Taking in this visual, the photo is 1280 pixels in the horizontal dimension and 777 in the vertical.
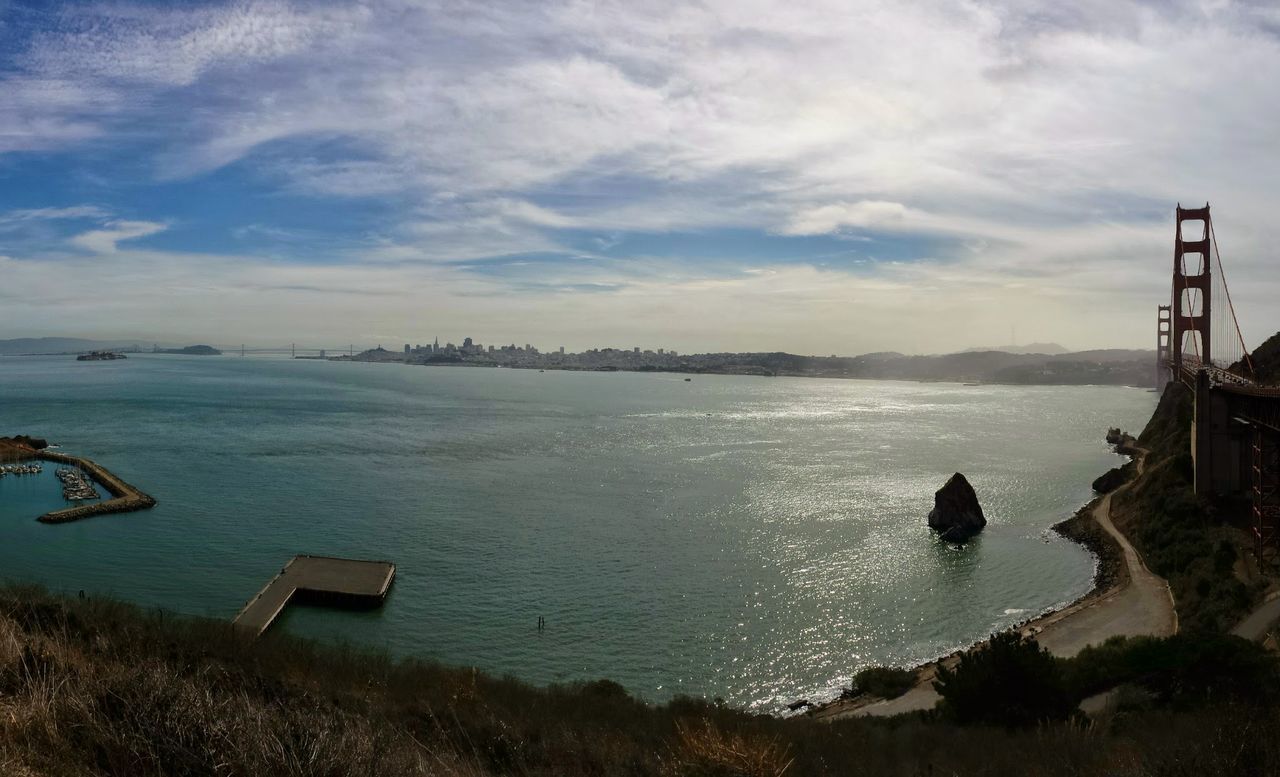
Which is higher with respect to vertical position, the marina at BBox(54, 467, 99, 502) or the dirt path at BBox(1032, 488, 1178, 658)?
the marina at BBox(54, 467, 99, 502)

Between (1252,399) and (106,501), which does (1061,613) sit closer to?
(1252,399)

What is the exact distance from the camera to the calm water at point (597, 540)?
63.1 ft

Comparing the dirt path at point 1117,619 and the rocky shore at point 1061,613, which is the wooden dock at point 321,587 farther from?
the dirt path at point 1117,619

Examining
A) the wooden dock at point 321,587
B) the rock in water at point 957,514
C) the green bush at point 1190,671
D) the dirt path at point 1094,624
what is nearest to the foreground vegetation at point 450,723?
the green bush at point 1190,671

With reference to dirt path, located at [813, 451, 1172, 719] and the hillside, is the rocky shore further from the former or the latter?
the hillside

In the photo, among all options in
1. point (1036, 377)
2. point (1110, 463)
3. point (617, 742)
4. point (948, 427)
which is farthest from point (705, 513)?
point (1036, 377)

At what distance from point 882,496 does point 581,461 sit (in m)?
19.6

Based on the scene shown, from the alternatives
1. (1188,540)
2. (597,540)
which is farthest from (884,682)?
(597,540)

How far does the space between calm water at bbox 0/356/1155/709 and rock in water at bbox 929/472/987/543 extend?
90 cm

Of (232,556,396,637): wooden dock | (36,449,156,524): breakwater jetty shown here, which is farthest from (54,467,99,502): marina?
(232,556,396,637): wooden dock

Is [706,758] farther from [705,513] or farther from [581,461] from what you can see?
[581,461]

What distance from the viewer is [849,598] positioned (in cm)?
2300

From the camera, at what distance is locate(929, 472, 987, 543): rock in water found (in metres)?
30.7

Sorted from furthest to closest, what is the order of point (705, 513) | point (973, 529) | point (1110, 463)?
point (1110, 463) → point (705, 513) → point (973, 529)
